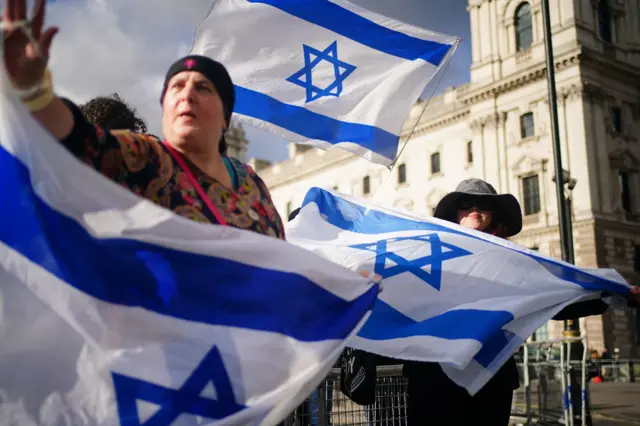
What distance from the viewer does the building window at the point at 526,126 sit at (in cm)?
3344

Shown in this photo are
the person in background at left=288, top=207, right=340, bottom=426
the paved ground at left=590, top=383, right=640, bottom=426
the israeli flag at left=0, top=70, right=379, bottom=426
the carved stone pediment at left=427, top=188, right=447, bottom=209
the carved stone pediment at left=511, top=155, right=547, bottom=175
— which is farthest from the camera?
the carved stone pediment at left=427, top=188, right=447, bottom=209

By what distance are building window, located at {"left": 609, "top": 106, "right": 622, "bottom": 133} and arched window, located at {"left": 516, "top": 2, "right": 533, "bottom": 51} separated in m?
5.46

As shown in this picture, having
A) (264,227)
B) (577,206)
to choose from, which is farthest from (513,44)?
(264,227)

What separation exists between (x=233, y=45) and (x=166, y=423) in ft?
10.6

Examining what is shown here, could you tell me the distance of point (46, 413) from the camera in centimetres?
160

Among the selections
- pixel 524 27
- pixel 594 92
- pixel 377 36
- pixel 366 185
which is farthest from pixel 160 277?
pixel 366 185

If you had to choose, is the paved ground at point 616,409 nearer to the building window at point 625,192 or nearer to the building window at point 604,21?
the building window at point 625,192

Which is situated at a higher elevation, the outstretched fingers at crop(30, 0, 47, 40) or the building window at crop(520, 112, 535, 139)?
the building window at crop(520, 112, 535, 139)

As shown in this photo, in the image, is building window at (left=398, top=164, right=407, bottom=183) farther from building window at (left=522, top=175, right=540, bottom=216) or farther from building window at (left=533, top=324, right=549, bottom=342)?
building window at (left=533, top=324, right=549, bottom=342)

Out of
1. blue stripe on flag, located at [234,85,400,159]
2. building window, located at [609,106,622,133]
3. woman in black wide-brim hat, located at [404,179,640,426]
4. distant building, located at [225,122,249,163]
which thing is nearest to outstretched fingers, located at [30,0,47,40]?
woman in black wide-brim hat, located at [404,179,640,426]

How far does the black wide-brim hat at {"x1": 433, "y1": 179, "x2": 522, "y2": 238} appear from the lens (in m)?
3.60

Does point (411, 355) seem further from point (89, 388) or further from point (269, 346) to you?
point (89, 388)

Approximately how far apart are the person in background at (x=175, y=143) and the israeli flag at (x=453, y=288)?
1014 millimetres

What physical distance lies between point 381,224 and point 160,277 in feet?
7.18
